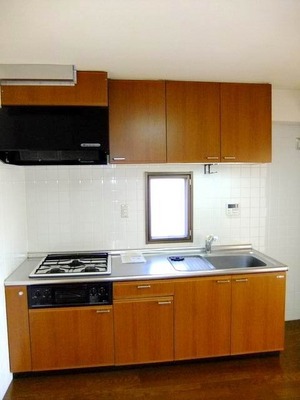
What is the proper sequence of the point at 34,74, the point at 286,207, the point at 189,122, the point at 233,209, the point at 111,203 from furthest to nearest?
the point at 286,207 < the point at 233,209 < the point at 111,203 < the point at 189,122 < the point at 34,74

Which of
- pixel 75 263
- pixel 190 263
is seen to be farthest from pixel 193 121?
pixel 75 263

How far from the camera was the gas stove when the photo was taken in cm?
230

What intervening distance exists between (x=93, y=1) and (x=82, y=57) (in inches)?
27.6

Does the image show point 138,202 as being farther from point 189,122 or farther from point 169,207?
point 189,122

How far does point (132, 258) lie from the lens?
2705 mm

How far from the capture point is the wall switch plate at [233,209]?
2965 mm

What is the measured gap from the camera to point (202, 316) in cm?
239

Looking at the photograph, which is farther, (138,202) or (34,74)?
(138,202)

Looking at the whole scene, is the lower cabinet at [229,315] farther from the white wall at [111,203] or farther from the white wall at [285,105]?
the white wall at [285,105]

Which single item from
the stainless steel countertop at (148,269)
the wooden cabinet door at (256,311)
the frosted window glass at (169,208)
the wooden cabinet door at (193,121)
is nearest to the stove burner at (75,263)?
the stainless steel countertop at (148,269)

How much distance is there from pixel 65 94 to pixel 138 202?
1158 millimetres

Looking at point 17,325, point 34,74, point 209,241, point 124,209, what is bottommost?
point 17,325

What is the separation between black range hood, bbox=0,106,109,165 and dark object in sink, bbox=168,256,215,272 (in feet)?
3.75

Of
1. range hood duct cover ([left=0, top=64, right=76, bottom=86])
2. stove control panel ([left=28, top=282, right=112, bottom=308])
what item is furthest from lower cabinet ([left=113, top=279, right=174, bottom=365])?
range hood duct cover ([left=0, top=64, right=76, bottom=86])
